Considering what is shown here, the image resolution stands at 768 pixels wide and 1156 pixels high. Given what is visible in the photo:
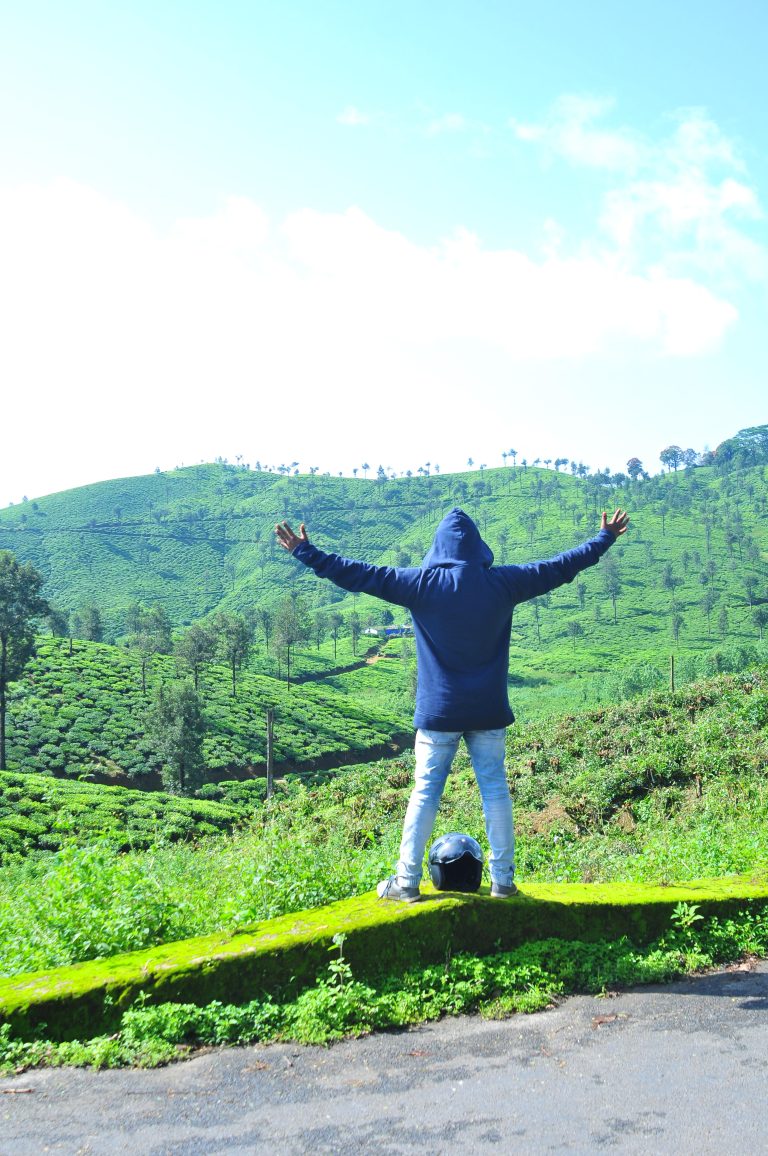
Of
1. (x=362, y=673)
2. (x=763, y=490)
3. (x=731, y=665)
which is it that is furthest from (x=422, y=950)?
(x=763, y=490)

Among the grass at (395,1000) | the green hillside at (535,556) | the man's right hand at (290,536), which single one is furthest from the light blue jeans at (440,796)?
the green hillside at (535,556)

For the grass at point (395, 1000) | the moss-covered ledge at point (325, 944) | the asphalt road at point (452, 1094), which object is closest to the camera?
the asphalt road at point (452, 1094)

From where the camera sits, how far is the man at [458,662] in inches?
201

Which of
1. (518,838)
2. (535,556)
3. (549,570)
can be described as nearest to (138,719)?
(518,838)

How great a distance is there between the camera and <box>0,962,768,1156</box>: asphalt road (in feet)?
10.3

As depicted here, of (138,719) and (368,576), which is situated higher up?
(368,576)

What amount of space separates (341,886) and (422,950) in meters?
1.20

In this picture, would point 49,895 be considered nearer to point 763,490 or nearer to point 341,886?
point 341,886

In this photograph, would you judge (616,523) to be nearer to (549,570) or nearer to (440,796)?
(549,570)

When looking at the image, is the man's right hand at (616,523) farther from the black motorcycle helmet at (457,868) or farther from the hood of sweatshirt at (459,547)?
the black motorcycle helmet at (457,868)

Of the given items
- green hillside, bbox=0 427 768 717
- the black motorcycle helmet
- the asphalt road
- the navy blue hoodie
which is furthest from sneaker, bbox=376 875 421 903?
green hillside, bbox=0 427 768 717

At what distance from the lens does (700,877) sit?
681 centimetres

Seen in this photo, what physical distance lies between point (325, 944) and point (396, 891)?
71cm

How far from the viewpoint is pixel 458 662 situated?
521 centimetres
